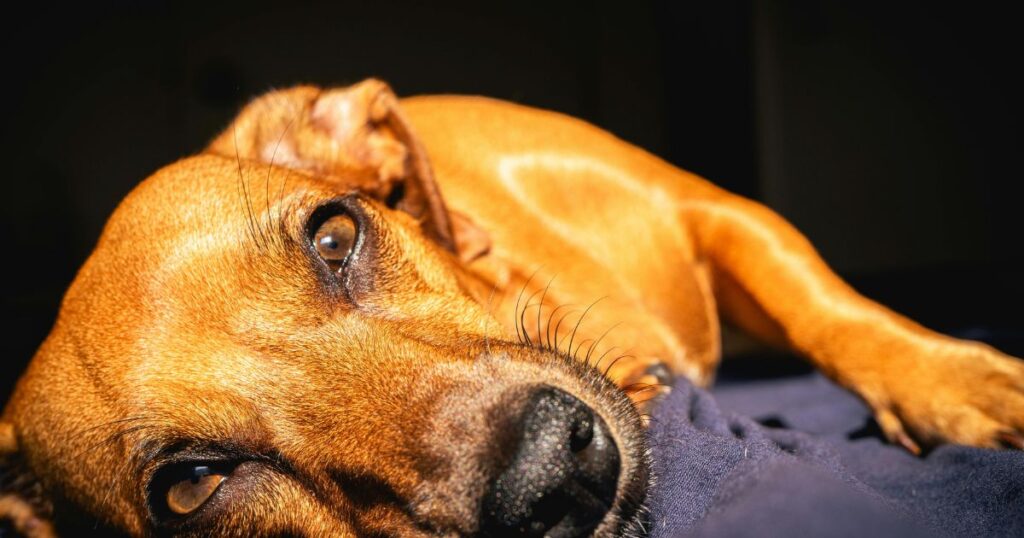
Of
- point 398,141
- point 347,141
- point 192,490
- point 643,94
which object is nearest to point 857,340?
point 398,141

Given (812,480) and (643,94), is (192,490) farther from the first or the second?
(643,94)

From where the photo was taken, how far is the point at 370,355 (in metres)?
1.40

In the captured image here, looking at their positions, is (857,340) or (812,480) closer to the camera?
(812,480)

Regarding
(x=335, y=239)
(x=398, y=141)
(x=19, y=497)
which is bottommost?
(x=19, y=497)

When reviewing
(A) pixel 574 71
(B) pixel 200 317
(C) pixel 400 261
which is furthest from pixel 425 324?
(A) pixel 574 71

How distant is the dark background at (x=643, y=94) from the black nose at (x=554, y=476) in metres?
3.00

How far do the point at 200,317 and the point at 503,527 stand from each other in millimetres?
798

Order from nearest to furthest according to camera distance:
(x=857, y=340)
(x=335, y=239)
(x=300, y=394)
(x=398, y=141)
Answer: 1. (x=300, y=394)
2. (x=335, y=239)
3. (x=857, y=340)
4. (x=398, y=141)

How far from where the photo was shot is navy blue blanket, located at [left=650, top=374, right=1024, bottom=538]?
0.89m

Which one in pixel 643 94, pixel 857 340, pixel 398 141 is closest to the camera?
pixel 857 340

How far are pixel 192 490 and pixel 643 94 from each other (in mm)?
5221

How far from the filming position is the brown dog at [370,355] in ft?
3.97

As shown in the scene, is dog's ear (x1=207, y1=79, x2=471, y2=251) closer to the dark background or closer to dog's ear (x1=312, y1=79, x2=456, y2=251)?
dog's ear (x1=312, y1=79, x2=456, y2=251)

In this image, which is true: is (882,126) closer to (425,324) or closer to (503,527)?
(425,324)
